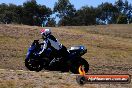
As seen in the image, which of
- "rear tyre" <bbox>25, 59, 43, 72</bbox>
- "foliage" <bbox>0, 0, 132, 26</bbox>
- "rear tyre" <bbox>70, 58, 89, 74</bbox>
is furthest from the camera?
"foliage" <bbox>0, 0, 132, 26</bbox>

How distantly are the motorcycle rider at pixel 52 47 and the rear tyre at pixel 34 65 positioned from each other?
1.33 feet

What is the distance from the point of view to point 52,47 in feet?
61.2

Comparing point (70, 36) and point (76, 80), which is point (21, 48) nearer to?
point (70, 36)

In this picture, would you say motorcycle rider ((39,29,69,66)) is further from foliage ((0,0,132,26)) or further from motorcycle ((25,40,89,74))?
foliage ((0,0,132,26))

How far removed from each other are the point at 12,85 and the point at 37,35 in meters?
22.5

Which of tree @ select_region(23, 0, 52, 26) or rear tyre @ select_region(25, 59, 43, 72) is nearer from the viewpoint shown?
rear tyre @ select_region(25, 59, 43, 72)

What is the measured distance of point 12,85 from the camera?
15.0m

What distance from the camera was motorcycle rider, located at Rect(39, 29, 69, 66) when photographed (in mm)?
18547

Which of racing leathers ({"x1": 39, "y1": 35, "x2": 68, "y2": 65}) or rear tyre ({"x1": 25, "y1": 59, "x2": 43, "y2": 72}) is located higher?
racing leathers ({"x1": 39, "y1": 35, "x2": 68, "y2": 65})

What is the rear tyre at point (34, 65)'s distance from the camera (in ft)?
61.3

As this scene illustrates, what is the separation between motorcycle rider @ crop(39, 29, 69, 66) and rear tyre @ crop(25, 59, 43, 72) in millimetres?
405

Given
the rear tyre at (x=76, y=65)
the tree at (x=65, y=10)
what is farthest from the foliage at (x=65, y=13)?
the rear tyre at (x=76, y=65)

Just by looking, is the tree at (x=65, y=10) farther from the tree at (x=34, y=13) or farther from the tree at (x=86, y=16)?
the tree at (x=34, y=13)

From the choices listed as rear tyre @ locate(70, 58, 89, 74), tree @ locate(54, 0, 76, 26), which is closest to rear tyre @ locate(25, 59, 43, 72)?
rear tyre @ locate(70, 58, 89, 74)
